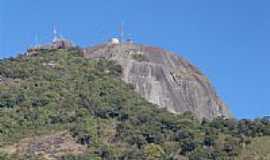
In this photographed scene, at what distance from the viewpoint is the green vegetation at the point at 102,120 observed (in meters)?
103

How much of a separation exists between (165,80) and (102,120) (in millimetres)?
16507

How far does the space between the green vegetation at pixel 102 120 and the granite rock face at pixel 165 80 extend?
211cm

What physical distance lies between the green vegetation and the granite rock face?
2.11 m

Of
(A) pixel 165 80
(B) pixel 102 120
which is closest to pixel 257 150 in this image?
(B) pixel 102 120

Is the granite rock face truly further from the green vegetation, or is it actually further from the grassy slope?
the grassy slope

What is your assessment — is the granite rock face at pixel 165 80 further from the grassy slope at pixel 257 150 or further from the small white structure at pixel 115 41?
the grassy slope at pixel 257 150

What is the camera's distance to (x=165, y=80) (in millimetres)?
127250

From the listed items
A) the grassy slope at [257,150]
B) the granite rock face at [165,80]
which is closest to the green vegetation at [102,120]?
the grassy slope at [257,150]

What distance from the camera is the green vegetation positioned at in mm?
103438

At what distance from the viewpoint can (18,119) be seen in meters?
111

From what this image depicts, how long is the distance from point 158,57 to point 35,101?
805 inches

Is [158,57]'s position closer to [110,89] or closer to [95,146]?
[110,89]

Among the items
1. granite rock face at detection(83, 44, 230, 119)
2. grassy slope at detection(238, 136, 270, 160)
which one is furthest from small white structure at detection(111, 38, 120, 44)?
grassy slope at detection(238, 136, 270, 160)

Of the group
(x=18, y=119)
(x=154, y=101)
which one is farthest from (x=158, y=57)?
(x=18, y=119)
